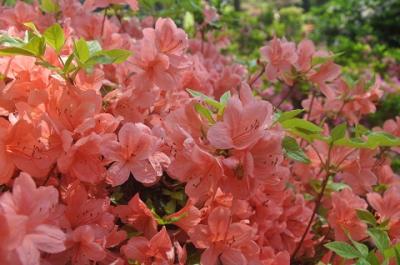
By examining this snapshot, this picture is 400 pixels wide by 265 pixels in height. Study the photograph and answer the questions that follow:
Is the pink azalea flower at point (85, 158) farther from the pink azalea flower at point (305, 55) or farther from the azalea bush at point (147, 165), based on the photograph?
the pink azalea flower at point (305, 55)

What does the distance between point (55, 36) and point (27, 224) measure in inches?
16.8

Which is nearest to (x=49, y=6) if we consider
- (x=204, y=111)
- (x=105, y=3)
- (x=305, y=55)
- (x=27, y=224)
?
(x=105, y=3)

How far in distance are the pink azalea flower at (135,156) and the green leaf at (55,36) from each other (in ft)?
0.70

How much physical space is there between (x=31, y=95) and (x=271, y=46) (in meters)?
0.72

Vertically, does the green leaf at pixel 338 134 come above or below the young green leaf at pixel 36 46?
below

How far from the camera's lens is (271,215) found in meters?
1.31

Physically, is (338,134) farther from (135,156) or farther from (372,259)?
(135,156)

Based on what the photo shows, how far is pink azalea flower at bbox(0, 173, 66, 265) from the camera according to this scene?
27.6 inches

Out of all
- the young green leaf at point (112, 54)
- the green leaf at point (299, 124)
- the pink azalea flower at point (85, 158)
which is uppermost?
the young green leaf at point (112, 54)

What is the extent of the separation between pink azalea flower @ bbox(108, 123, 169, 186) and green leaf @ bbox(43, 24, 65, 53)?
0.21 metres

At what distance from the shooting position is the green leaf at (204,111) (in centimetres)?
96

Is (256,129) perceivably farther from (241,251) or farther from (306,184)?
(306,184)

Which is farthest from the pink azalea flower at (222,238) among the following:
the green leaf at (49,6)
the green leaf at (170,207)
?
the green leaf at (49,6)

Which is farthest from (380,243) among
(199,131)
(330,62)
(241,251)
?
(330,62)
